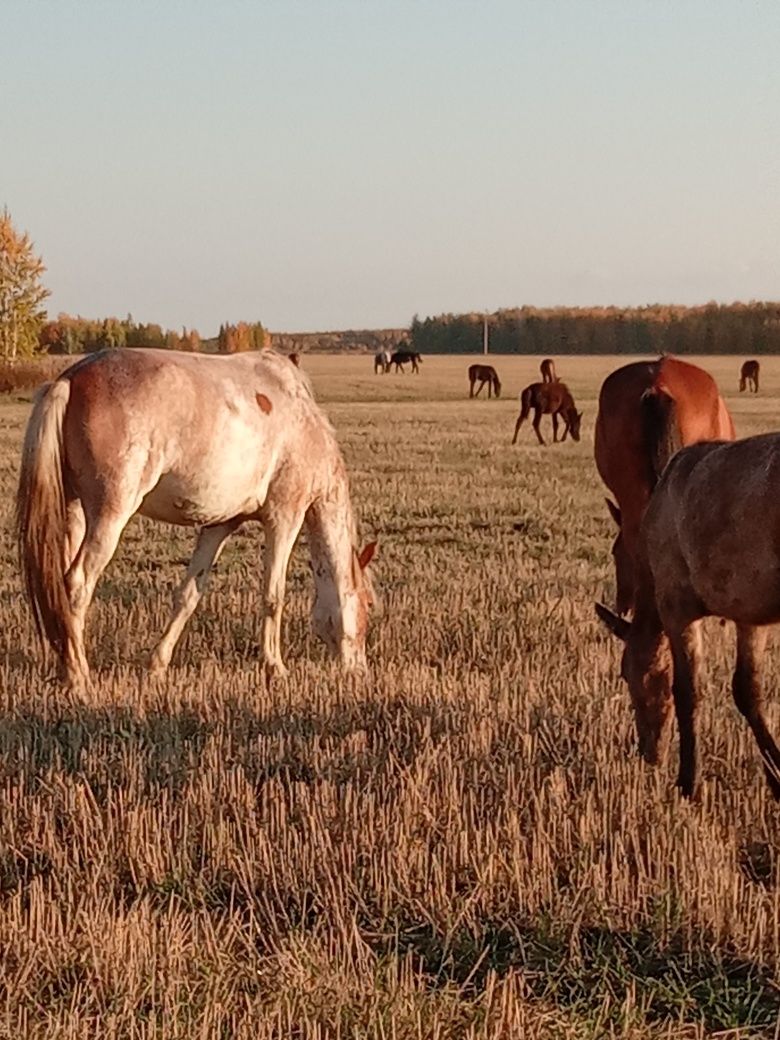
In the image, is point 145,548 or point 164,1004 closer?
point 164,1004

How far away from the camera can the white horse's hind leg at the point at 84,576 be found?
728 centimetres

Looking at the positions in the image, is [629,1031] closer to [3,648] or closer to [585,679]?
[585,679]

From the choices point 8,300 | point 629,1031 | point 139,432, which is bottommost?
point 629,1031

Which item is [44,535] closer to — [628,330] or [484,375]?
[484,375]

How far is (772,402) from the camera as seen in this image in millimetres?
44156

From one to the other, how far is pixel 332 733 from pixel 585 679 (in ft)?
5.67

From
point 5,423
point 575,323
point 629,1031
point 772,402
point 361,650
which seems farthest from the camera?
point 575,323

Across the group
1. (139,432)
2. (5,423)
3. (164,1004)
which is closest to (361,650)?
(139,432)

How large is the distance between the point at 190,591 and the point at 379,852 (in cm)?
399

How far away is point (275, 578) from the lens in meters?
8.35

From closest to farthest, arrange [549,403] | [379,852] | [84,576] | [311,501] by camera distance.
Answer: [379,852] → [84,576] → [311,501] → [549,403]

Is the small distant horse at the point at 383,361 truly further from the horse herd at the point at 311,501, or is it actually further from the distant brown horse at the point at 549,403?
the horse herd at the point at 311,501

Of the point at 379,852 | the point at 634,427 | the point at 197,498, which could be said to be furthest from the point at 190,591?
the point at 379,852

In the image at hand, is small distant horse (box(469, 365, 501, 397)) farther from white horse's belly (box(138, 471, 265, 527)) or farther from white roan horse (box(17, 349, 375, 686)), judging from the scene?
white horse's belly (box(138, 471, 265, 527))
